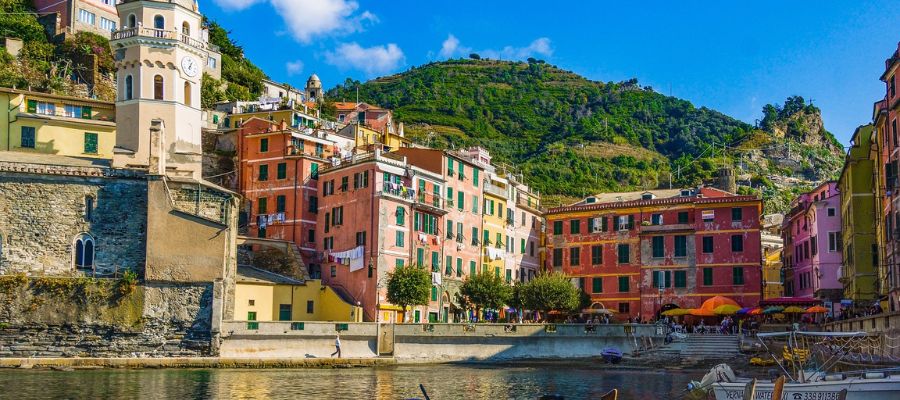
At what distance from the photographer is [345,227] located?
63.7m

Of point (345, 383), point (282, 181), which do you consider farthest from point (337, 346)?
point (282, 181)

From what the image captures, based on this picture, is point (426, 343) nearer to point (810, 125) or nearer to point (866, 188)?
point (866, 188)

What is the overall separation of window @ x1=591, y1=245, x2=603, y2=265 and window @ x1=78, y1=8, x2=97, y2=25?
164ft

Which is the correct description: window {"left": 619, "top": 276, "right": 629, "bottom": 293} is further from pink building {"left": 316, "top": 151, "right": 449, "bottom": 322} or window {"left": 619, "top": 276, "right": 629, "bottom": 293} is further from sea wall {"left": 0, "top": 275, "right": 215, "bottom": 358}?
sea wall {"left": 0, "top": 275, "right": 215, "bottom": 358}

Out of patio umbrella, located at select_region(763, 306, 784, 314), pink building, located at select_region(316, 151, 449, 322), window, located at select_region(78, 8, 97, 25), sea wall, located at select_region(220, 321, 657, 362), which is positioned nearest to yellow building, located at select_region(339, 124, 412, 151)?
pink building, located at select_region(316, 151, 449, 322)

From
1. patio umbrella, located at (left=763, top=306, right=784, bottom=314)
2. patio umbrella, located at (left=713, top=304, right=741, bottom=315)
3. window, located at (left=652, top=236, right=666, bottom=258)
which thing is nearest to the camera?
patio umbrella, located at (left=763, top=306, right=784, bottom=314)

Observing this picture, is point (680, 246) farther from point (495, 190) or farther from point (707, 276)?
point (495, 190)

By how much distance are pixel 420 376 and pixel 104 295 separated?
17.1 metres

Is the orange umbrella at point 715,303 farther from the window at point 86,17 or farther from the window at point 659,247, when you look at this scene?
the window at point 86,17

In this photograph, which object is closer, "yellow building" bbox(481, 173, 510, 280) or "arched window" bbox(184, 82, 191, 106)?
"arched window" bbox(184, 82, 191, 106)

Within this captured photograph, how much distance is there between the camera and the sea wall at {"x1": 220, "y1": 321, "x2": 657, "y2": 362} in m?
52.3

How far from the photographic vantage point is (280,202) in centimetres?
6844

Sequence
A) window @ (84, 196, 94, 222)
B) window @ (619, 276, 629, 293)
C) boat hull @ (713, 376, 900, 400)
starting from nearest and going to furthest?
boat hull @ (713, 376, 900, 400)
window @ (84, 196, 94, 222)
window @ (619, 276, 629, 293)

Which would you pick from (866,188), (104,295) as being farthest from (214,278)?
(866,188)
